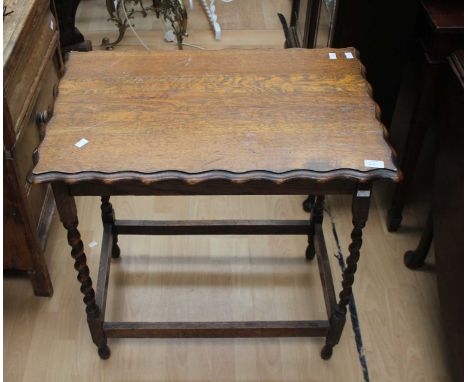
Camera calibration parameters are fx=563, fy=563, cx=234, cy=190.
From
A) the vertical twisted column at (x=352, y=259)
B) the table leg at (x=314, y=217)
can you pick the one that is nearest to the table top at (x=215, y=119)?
the vertical twisted column at (x=352, y=259)

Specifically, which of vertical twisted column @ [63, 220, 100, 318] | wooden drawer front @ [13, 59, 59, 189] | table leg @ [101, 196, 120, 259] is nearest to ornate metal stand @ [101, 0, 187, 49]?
wooden drawer front @ [13, 59, 59, 189]

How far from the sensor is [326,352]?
70.6 inches

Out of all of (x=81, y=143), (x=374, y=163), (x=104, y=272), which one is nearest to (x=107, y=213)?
(x=104, y=272)

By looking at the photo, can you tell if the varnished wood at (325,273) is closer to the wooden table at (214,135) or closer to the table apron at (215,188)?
the wooden table at (214,135)

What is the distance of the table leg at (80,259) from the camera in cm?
134

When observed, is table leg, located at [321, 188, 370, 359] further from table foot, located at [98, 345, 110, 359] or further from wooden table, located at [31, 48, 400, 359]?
table foot, located at [98, 345, 110, 359]

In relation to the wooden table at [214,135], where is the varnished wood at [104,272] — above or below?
below

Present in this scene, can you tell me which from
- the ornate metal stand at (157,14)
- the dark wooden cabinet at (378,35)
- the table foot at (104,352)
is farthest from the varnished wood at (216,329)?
the ornate metal stand at (157,14)

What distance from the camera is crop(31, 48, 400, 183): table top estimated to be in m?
1.26

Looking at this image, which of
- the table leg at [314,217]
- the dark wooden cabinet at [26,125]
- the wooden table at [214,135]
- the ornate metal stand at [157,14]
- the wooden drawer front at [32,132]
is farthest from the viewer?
the ornate metal stand at [157,14]

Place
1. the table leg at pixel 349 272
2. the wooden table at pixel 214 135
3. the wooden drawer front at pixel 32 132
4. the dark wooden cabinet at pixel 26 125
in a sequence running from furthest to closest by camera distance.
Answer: the wooden drawer front at pixel 32 132 → the dark wooden cabinet at pixel 26 125 → the table leg at pixel 349 272 → the wooden table at pixel 214 135

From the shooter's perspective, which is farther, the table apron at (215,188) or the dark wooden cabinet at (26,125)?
the dark wooden cabinet at (26,125)

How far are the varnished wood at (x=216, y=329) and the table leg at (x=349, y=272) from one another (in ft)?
0.14

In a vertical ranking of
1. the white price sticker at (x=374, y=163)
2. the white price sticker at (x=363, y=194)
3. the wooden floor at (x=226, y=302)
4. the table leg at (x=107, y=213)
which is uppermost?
the white price sticker at (x=374, y=163)
